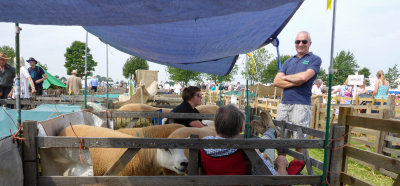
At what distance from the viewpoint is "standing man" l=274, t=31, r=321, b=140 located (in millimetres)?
3416

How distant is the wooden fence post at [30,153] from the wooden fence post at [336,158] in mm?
2467

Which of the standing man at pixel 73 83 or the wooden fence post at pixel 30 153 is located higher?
the standing man at pixel 73 83

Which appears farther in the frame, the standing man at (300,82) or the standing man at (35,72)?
the standing man at (35,72)

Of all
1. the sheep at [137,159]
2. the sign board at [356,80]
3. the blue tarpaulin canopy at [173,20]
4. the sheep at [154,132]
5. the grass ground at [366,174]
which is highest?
the blue tarpaulin canopy at [173,20]

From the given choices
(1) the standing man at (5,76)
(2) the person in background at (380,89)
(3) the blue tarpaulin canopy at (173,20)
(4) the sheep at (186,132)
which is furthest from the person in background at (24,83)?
(2) the person in background at (380,89)

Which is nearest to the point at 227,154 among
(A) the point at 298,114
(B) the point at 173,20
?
(B) the point at 173,20

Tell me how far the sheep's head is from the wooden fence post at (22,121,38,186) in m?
1.12

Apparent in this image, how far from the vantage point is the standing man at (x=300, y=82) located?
3416 mm

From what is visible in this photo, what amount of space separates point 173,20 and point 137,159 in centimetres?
153

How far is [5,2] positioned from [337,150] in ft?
9.24

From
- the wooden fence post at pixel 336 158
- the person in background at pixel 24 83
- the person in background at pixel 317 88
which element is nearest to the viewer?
the wooden fence post at pixel 336 158

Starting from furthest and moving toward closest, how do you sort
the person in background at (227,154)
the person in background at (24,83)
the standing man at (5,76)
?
the person in background at (24,83), the standing man at (5,76), the person in background at (227,154)

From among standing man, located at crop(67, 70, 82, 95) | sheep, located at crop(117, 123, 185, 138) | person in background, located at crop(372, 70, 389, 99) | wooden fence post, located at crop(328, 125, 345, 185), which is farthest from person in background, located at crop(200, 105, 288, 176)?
standing man, located at crop(67, 70, 82, 95)

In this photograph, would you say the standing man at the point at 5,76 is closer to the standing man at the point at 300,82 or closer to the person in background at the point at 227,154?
the person in background at the point at 227,154
